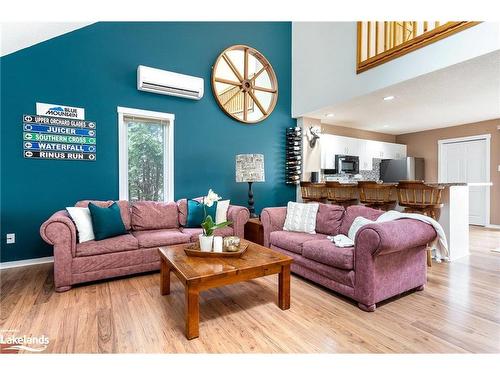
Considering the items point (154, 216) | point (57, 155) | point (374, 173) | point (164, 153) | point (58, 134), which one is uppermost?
point (58, 134)

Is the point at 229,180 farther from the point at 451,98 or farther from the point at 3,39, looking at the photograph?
the point at 451,98

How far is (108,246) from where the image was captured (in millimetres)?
2725

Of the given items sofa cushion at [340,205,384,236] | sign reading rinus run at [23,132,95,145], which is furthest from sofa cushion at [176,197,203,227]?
sofa cushion at [340,205,384,236]

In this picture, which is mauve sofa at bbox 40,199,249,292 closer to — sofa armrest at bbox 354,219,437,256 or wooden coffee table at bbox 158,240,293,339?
wooden coffee table at bbox 158,240,293,339

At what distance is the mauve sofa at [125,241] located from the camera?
250 centimetres

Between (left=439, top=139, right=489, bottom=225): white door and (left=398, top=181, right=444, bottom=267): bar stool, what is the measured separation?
3413mm

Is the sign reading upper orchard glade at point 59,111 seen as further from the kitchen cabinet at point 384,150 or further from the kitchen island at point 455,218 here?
the kitchen cabinet at point 384,150

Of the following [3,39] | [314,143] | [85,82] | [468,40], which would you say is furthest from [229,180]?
[468,40]

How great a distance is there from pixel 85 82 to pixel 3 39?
0.90 m

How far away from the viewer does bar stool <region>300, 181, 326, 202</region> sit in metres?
4.77

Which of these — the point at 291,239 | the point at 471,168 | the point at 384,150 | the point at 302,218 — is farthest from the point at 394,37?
the point at 471,168

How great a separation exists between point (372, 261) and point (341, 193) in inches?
99.6

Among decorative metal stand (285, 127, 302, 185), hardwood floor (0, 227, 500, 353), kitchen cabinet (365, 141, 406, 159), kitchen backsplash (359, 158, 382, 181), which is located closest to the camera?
hardwood floor (0, 227, 500, 353)

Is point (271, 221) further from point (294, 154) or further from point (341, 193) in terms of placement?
point (294, 154)
